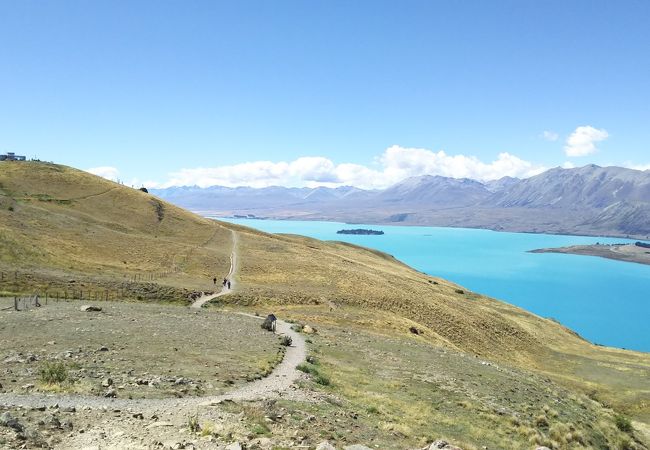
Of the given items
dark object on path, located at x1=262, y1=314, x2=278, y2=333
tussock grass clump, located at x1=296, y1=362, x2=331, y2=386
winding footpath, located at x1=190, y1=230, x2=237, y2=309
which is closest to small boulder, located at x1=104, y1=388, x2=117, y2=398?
tussock grass clump, located at x1=296, y1=362, x2=331, y2=386

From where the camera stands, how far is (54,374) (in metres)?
20.0

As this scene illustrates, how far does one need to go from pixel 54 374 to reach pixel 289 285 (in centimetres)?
5324

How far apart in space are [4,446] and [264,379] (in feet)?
46.0

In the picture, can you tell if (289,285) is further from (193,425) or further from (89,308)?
(193,425)

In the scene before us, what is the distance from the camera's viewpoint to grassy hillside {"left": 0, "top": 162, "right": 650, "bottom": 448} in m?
53.0

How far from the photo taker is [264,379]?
1011 inches

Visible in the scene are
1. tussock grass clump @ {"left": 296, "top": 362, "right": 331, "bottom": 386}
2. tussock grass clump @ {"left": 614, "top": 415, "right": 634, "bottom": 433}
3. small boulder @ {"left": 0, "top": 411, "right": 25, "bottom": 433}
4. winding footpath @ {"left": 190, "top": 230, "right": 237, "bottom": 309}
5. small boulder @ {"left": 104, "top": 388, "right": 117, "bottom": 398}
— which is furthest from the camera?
winding footpath @ {"left": 190, "top": 230, "right": 237, "bottom": 309}

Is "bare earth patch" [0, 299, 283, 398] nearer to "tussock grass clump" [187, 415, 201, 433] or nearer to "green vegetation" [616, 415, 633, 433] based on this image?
"tussock grass clump" [187, 415, 201, 433]

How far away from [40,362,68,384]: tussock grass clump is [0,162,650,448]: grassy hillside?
584 inches

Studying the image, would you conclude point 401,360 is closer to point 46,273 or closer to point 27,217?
point 46,273

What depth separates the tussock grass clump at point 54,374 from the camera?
64.8ft

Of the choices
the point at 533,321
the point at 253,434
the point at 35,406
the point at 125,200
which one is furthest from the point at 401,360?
the point at 125,200

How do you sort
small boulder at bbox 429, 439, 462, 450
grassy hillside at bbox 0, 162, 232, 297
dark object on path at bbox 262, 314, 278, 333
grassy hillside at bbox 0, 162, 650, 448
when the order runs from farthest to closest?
1. grassy hillside at bbox 0, 162, 232, 297
2. grassy hillside at bbox 0, 162, 650, 448
3. dark object on path at bbox 262, 314, 278, 333
4. small boulder at bbox 429, 439, 462, 450

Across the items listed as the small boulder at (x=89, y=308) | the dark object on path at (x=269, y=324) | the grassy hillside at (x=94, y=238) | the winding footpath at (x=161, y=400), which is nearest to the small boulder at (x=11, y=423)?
the winding footpath at (x=161, y=400)
